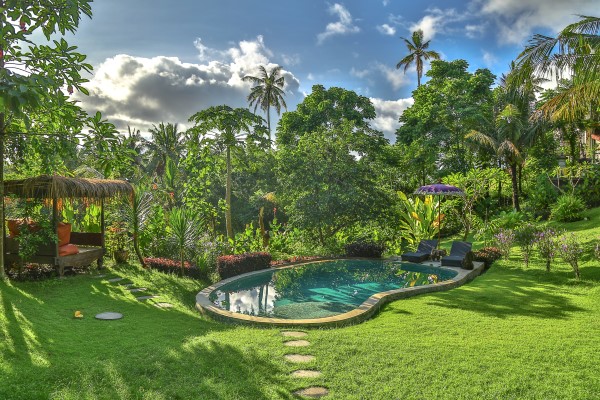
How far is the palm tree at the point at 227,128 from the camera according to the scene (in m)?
13.5

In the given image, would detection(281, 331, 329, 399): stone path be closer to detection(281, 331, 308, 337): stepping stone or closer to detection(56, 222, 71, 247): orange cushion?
detection(281, 331, 308, 337): stepping stone

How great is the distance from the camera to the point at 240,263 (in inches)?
404

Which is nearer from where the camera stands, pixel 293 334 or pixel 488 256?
pixel 293 334

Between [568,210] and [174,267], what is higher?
[568,210]

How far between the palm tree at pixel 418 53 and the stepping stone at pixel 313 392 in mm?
31234

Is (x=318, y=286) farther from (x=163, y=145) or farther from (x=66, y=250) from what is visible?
(x=163, y=145)

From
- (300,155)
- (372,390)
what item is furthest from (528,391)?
(300,155)

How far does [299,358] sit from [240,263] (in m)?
5.99

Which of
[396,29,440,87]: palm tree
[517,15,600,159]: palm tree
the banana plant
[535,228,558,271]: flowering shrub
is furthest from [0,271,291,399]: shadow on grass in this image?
[396,29,440,87]: palm tree

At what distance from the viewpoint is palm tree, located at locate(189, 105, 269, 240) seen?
13.5m

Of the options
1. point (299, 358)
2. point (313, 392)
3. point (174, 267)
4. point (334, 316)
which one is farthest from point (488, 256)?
point (313, 392)

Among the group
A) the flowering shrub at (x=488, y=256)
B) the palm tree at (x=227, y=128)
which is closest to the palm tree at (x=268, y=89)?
the palm tree at (x=227, y=128)

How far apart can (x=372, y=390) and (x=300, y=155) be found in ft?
36.3

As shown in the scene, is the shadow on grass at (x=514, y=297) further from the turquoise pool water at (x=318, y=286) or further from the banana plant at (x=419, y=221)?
the banana plant at (x=419, y=221)
